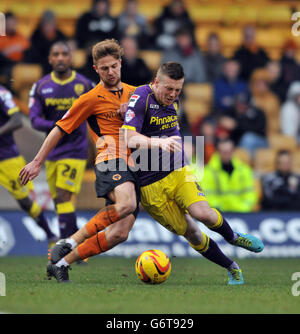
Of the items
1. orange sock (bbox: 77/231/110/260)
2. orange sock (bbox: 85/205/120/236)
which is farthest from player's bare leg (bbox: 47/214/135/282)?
orange sock (bbox: 85/205/120/236)

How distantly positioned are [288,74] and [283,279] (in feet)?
26.1

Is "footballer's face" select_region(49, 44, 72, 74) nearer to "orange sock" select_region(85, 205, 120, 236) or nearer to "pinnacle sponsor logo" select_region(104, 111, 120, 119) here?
"pinnacle sponsor logo" select_region(104, 111, 120, 119)

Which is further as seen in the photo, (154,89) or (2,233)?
(2,233)

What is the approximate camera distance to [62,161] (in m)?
9.58

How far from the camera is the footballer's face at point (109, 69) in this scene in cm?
729

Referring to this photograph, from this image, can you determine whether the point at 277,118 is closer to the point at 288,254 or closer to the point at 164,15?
the point at 164,15

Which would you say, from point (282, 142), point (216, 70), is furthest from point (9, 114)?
point (282, 142)

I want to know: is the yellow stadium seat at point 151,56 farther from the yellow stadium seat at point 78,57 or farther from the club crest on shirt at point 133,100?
the club crest on shirt at point 133,100

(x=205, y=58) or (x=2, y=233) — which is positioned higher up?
(x=205, y=58)

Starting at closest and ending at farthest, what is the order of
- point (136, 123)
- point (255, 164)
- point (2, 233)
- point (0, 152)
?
point (136, 123)
point (0, 152)
point (2, 233)
point (255, 164)

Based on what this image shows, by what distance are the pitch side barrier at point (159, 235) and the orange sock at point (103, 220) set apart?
4.24m

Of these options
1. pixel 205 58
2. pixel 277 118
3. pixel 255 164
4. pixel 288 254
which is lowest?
pixel 288 254

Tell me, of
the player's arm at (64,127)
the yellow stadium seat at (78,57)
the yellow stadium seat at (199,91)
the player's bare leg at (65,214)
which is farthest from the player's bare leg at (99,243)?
the yellow stadium seat at (199,91)

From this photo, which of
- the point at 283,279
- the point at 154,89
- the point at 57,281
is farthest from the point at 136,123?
the point at 283,279
